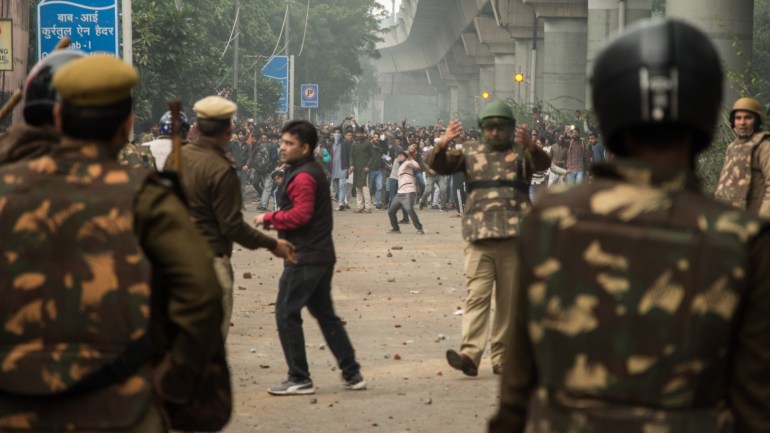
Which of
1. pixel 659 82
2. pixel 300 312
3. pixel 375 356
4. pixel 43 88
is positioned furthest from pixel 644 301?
pixel 375 356

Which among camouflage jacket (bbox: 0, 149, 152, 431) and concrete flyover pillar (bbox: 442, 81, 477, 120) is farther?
concrete flyover pillar (bbox: 442, 81, 477, 120)

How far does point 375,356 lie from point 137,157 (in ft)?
12.4

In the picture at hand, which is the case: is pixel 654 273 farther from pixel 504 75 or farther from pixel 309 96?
pixel 504 75

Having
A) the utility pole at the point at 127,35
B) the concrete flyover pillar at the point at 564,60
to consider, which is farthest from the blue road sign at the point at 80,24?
the concrete flyover pillar at the point at 564,60

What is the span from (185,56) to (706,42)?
96.9 feet

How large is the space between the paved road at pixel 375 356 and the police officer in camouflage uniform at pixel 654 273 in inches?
217

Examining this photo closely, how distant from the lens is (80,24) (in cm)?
1753

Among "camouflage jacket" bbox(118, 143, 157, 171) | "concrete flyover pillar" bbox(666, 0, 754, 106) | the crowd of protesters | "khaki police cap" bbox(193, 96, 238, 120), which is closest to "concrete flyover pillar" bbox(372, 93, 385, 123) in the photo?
the crowd of protesters

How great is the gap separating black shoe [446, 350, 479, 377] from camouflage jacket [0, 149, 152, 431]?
665 centimetres

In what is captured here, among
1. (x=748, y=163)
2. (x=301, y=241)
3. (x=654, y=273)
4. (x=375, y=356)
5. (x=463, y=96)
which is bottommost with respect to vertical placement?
(x=463, y=96)

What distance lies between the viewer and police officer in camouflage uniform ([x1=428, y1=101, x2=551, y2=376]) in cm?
1026

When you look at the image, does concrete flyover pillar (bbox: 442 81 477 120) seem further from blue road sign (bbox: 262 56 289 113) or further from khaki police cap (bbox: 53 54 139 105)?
khaki police cap (bbox: 53 54 139 105)

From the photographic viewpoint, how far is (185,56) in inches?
1265

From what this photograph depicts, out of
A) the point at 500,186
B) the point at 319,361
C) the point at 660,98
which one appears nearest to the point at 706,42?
the point at 660,98
